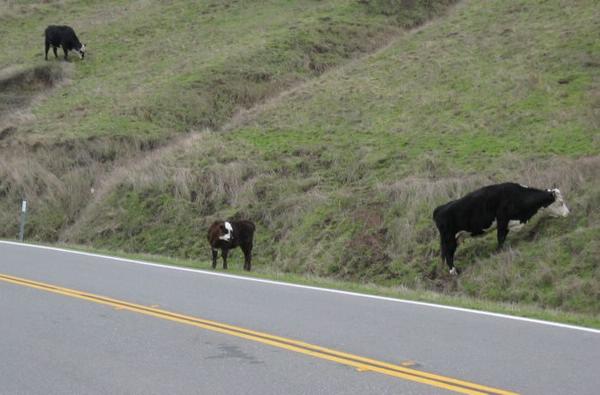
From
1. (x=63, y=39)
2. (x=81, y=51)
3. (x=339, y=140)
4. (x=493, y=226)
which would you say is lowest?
(x=493, y=226)

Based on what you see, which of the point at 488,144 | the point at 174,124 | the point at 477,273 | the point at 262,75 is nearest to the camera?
the point at 477,273

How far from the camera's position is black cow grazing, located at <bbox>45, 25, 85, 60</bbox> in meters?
39.2

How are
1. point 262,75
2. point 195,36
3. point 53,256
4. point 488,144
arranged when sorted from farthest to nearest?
point 195,36, point 262,75, point 488,144, point 53,256

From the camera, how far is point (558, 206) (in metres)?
15.8

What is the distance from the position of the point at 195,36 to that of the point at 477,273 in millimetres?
29459

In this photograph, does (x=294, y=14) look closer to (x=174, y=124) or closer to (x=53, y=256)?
(x=174, y=124)

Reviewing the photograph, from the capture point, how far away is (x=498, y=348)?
859 cm

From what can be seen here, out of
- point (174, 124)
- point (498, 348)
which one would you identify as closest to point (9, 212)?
point (174, 124)

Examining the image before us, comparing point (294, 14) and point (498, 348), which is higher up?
point (294, 14)

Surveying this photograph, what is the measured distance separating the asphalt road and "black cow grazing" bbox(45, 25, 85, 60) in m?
28.6

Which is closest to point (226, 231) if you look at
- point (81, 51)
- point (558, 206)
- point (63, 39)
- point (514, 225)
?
point (514, 225)

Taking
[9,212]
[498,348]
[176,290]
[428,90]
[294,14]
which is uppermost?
[294,14]

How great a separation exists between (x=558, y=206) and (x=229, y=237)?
6814mm

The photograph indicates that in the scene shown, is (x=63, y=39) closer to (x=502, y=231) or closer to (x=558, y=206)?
(x=502, y=231)
